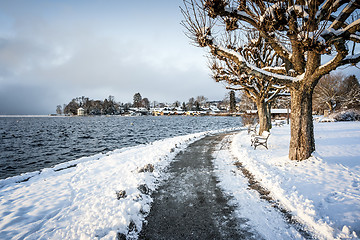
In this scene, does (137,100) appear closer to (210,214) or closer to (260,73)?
(260,73)

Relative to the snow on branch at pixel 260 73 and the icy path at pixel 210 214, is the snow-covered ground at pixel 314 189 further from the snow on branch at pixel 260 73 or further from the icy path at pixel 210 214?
the snow on branch at pixel 260 73

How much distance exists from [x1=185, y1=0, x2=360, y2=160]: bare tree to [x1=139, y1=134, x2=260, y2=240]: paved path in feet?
14.8

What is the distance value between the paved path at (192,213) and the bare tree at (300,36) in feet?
14.8

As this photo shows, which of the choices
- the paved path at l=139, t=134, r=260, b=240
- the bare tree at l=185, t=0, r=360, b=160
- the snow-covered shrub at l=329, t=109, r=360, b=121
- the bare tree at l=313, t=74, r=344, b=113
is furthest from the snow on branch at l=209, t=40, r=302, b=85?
the bare tree at l=313, t=74, r=344, b=113

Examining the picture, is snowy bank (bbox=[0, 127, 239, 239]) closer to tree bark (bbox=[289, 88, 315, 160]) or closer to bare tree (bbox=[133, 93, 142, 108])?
tree bark (bbox=[289, 88, 315, 160])

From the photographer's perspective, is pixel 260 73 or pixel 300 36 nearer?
pixel 300 36

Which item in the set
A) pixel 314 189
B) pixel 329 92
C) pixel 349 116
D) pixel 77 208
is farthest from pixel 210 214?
pixel 329 92

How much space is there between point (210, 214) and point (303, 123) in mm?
5593

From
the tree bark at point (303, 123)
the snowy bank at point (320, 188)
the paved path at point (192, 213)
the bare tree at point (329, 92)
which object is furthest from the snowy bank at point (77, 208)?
the bare tree at point (329, 92)

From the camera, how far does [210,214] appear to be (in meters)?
3.96

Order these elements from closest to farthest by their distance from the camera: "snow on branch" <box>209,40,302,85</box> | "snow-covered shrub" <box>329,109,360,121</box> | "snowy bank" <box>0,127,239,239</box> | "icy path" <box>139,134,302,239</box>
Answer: "icy path" <box>139,134,302,239</box> < "snowy bank" <box>0,127,239,239</box> < "snow on branch" <box>209,40,302,85</box> < "snow-covered shrub" <box>329,109,360,121</box>

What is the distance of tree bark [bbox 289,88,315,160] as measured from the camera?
651cm

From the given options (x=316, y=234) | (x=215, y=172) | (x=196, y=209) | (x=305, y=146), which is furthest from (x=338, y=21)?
(x=196, y=209)

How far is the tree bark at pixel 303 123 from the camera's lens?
651 centimetres
